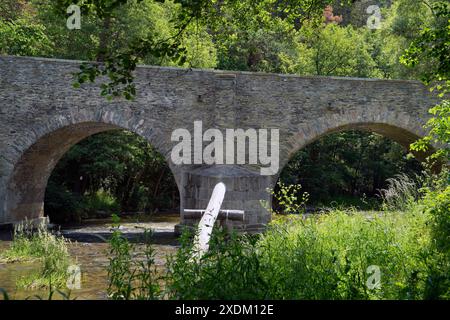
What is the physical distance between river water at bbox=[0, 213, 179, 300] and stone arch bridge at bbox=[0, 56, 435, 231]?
1861 millimetres

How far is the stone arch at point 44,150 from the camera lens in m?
14.8

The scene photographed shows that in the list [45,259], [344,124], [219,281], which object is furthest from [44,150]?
[219,281]

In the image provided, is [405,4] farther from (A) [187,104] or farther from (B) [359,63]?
(A) [187,104]

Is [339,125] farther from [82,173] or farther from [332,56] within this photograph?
[332,56]

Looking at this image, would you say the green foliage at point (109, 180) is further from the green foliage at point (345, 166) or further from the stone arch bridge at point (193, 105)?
the green foliage at point (345, 166)

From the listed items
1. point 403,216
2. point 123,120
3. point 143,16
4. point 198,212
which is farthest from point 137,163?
point 403,216

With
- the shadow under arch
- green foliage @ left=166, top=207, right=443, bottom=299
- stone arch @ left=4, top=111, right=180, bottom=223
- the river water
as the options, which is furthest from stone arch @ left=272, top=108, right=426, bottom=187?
green foliage @ left=166, top=207, right=443, bottom=299

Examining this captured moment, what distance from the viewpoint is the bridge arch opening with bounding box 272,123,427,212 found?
2711cm

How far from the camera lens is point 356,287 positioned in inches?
163

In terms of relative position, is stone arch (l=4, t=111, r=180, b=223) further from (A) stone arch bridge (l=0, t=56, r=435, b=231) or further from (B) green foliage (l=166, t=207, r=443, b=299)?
(B) green foliage (l=166, t=207, r=443, b=299)

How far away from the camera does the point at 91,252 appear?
11852 millimetres

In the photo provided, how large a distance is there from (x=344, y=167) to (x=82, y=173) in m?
12.8

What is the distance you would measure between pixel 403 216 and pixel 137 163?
53.2 ft

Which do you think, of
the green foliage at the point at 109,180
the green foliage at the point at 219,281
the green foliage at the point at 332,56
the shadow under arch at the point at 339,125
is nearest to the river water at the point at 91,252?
the green foliage at the point at 219,281
